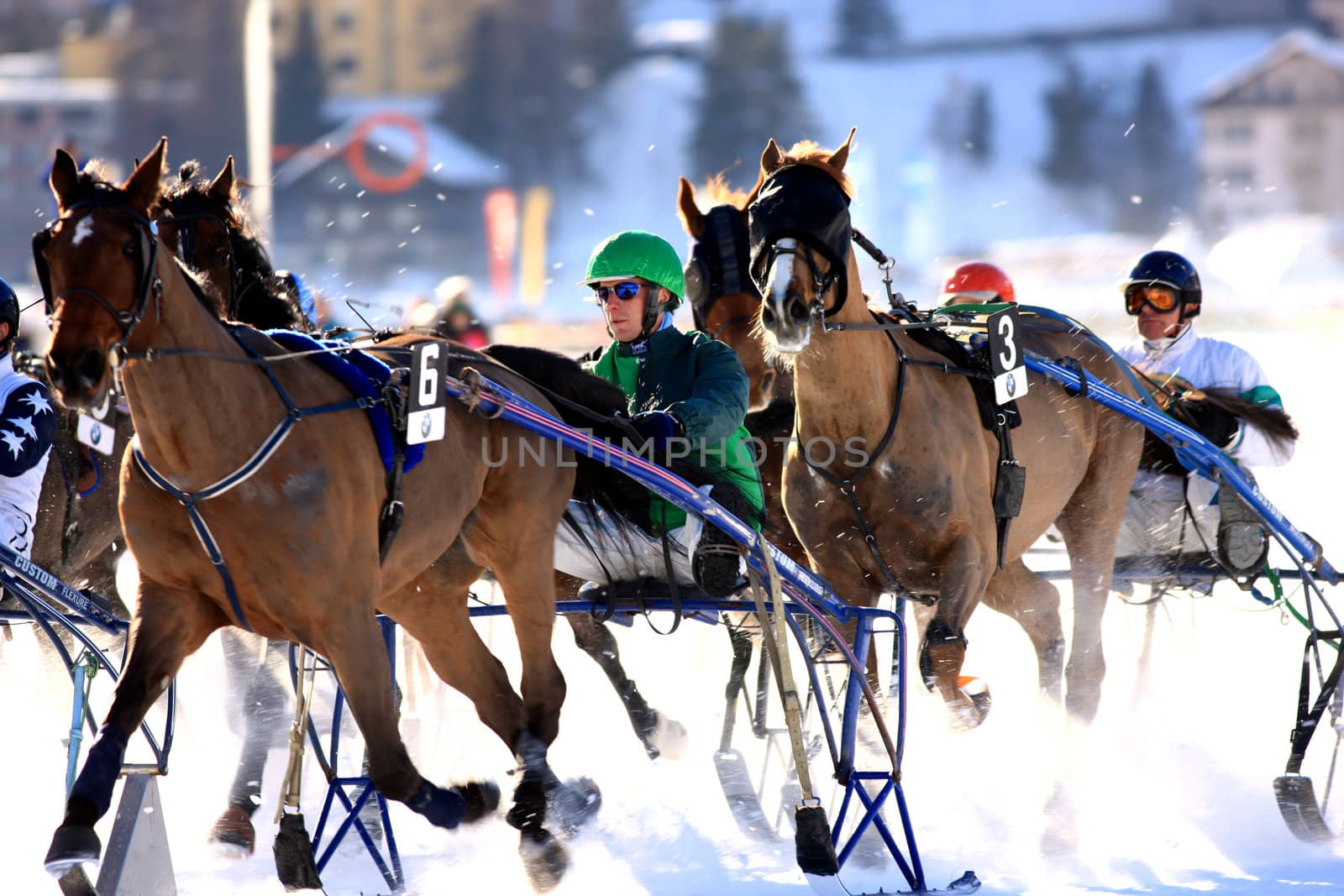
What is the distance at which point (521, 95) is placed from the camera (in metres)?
57.8

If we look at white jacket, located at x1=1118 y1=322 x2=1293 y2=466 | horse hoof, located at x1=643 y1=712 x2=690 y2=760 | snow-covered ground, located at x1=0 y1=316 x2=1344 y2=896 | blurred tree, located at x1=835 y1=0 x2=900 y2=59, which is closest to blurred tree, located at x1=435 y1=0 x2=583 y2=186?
blurred tree, located at x1=835 y1=0 x2=900 y2=59

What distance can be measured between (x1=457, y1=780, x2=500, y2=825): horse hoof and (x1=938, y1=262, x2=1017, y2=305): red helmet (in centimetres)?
361

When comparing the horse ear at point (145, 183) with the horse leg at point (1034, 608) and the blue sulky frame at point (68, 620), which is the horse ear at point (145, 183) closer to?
the blue sulky frame at point (68, 620)

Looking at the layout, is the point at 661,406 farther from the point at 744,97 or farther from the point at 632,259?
the point at 744,97

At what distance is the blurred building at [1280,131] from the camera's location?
49.0 metres

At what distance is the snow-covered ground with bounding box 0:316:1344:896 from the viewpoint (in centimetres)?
442

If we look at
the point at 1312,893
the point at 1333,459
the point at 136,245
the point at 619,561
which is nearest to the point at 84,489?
the point at 619,561

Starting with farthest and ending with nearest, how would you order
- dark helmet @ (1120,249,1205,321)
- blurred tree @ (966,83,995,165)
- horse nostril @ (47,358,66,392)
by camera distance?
1. blurred tree @ (966,83,995,165)
2. dark helmet @ (1120,249,1205,321)
3. horse nostril @ (47,358,66,392)

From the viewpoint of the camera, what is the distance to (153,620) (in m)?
3.46

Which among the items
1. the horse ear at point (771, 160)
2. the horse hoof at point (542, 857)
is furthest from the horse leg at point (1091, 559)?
the horse hoof at point (542, 857)

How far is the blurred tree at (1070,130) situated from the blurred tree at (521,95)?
17.7 meters

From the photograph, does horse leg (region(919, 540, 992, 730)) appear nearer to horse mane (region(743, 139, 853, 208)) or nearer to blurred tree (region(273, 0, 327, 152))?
horse mane (region(743, 139, 853, 208))

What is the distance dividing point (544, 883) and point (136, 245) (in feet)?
6.72

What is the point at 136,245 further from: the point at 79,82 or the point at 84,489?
the point at 79,82
